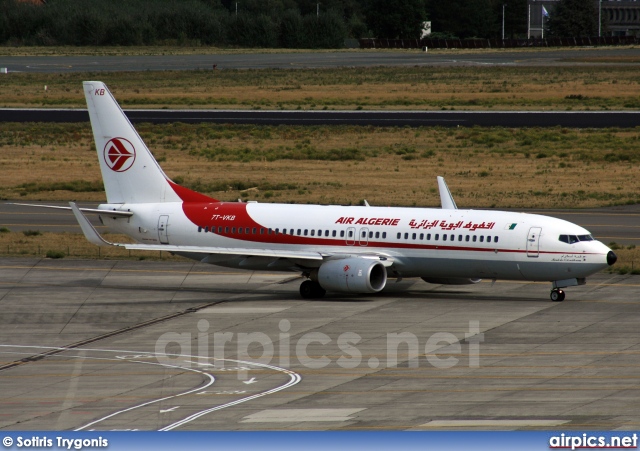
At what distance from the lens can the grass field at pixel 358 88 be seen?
139 m

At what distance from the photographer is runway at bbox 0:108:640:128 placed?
116000 mm

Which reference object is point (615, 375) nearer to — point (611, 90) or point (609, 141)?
point (609, 141)

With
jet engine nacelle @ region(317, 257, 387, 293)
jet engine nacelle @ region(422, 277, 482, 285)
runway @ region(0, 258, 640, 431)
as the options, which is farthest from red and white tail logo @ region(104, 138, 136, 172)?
jet engine nacelle @ region(422, 277, 482, 285)

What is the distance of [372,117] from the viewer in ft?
408

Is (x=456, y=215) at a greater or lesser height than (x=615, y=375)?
greater

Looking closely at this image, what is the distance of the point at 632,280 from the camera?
51219 millimetres

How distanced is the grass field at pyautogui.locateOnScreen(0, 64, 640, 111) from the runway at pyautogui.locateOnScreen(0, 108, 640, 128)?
6.95 m

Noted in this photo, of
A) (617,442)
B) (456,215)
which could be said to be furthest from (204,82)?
(617,442)

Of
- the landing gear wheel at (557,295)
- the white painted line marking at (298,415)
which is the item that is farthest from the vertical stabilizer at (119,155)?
the white painted line marking at (298,415)

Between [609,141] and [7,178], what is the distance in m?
51.4

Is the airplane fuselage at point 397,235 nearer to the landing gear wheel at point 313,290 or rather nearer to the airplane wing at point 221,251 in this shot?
the airplane wing at point 221,251

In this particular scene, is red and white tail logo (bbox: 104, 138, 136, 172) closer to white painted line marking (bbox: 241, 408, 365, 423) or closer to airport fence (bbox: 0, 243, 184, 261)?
airport fence (bbox: 0, 243, 184, 261)

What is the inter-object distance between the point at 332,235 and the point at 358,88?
112358 millimetres

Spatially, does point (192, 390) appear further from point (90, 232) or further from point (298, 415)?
point (90, 232)
